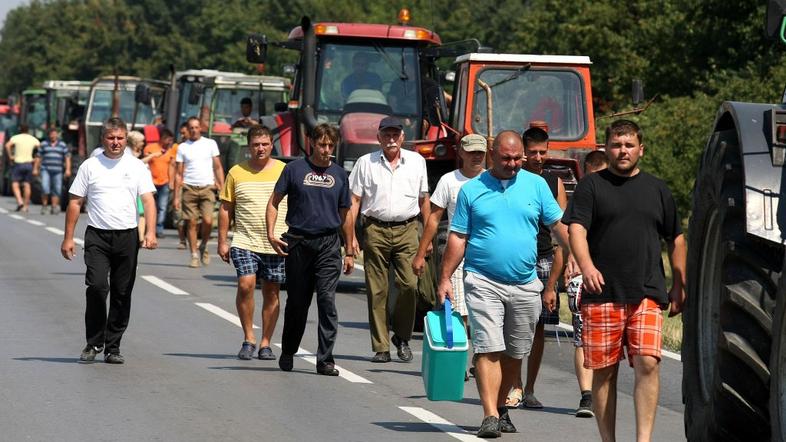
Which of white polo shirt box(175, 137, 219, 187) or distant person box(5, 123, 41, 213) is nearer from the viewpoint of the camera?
white polo shirt box(175, 137, 219, 187)

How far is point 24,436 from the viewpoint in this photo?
957 centimetres

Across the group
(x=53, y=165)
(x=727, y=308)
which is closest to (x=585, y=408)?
(x=727, y=308)

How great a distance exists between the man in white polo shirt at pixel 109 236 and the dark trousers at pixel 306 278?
1.20 metres

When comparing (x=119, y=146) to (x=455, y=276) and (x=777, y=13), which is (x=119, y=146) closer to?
(x=455, y=276)

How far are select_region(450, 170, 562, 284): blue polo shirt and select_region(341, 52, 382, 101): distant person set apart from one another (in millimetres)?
10613

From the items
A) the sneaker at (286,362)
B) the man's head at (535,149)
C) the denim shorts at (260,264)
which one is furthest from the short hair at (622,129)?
the denim shorts at (260,264)

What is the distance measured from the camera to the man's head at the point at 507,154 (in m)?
9.83

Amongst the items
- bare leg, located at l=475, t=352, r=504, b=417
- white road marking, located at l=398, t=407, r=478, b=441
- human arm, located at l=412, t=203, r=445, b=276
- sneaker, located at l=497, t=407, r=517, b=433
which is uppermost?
human arm, located at l=412, t=203, r=445, b=276

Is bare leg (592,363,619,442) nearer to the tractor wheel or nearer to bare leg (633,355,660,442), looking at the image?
bare leg (633,355,660,442)

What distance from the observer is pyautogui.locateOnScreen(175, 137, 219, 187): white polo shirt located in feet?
75.2

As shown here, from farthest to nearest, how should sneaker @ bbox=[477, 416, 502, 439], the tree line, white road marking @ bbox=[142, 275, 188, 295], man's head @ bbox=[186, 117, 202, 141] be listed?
1. the tree line
2. man's head @ bbox=[186, 117, 202, 141]
3. white road marking @ bbox=[142, 275, 188, 295]
4. sneaker @ bbox=[477, 416, 502, 439]

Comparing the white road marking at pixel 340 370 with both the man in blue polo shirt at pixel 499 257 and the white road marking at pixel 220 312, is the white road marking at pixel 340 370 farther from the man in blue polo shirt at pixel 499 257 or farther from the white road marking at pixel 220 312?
the man in blue polo shirt at pixel 499 257

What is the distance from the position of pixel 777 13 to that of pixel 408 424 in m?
3.45

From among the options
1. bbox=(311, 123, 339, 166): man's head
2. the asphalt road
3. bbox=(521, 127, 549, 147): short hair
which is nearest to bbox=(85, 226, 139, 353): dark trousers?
the asphalt road
